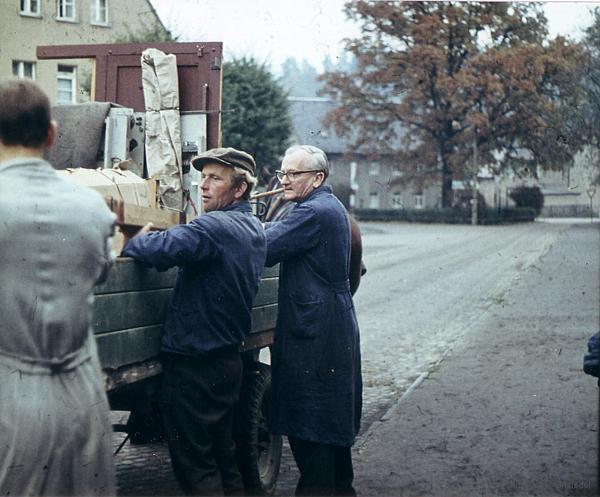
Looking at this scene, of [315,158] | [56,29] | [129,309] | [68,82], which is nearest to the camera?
[129,309]

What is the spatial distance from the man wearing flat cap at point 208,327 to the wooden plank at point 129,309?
7cm

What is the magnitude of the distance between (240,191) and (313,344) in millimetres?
864

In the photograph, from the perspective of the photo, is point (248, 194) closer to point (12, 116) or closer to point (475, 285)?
point (12, 116)

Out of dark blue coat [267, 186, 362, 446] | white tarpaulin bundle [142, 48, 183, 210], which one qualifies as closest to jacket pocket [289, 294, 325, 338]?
dark blue coat [267, 186, 362, 446]

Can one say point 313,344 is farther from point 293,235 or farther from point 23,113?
point 23,113

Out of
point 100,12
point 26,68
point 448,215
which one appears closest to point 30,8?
point 26,68

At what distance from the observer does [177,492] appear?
570 cm

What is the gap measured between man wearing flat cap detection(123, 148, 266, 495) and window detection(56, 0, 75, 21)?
7.27m

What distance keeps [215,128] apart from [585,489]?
3.45 metres

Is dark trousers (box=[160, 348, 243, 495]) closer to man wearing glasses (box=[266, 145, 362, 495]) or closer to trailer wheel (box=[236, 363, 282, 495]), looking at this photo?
man wearing glasses (box=[266, 145, 362, 495])

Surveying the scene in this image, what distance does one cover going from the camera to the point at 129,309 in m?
3.86

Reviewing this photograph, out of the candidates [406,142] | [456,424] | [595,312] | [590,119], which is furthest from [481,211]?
[456,424]

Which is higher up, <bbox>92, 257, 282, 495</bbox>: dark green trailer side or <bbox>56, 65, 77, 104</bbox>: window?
<bbox>56, 65, 77, 104</bbox>: window

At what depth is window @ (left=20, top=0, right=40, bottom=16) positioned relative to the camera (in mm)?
8131
